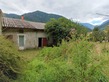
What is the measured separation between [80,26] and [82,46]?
19.3 metres

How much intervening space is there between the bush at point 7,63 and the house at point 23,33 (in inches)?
489

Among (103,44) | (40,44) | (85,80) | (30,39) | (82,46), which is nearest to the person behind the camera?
(85,80)

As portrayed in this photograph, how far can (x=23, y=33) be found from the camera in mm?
20406

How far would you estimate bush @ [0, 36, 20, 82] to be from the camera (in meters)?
4.79

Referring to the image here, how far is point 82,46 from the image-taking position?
15.9 feet

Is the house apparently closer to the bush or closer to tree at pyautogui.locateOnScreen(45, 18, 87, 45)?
tree at pyautogui.locateOnScreen(45, 18, 87, 45)

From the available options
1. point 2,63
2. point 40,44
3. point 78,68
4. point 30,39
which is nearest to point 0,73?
point 2,63

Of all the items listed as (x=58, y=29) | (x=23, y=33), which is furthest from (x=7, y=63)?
(x=58, y=29)

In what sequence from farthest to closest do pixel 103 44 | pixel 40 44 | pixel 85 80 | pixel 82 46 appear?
pixel 40 44, pixel 103 44, pixel 82 46, pixel 85 80

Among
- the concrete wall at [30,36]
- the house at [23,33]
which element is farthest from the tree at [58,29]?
the concrete wall at [30,36]

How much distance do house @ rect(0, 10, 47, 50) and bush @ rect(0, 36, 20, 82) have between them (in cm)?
1243

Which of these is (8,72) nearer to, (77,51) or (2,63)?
(2,63)

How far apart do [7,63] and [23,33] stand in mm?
15832

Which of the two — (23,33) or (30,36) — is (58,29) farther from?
(23,33)
